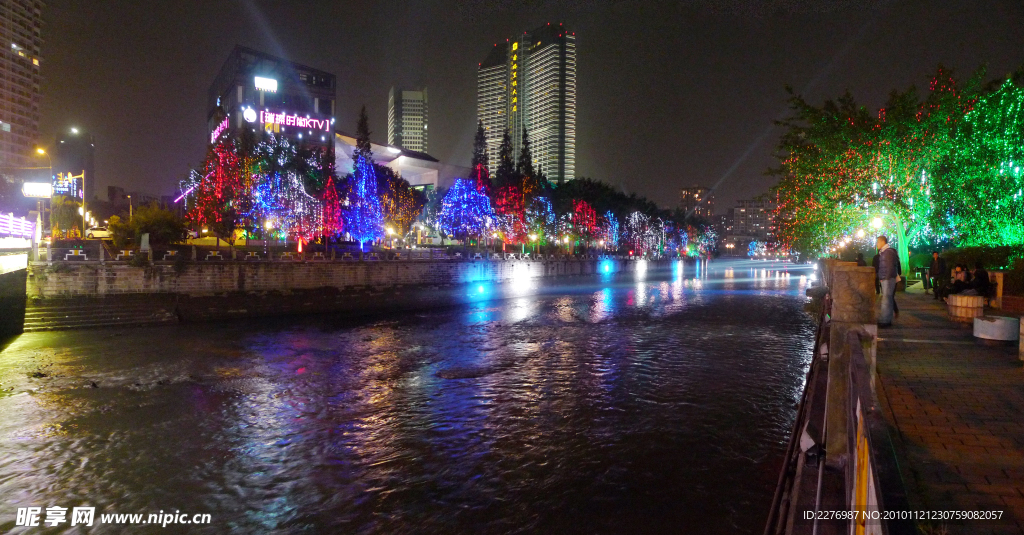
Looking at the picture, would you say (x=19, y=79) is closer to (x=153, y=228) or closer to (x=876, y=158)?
(x=153, y=228)

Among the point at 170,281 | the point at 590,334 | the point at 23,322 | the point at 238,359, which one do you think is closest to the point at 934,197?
the point at 590,334

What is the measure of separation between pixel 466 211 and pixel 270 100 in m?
58.2

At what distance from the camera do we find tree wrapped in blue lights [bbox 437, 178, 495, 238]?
61.2 metres

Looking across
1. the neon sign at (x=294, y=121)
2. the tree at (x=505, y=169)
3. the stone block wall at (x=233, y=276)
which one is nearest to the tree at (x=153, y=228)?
the stone block wall at (x=233, y=276)

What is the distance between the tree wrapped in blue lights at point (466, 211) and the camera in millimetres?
61250

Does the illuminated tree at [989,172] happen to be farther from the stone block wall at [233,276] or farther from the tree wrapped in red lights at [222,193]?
the tree wrapped in red lights at [222,193]

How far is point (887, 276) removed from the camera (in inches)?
441

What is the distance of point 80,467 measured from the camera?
27.8 ft

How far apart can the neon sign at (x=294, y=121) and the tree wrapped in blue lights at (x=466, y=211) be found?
46.3m

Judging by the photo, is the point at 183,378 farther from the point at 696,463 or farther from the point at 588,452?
the point at 696,463

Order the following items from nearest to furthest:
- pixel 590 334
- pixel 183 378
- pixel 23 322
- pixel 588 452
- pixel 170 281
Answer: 1. pixel 588 452
2. pixel 183 378
3. pixel 590 334
4. pixel 23 322
5. pixel 170 281

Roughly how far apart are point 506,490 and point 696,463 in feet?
9.31

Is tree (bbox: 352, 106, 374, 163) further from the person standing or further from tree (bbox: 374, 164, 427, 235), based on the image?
the person standing

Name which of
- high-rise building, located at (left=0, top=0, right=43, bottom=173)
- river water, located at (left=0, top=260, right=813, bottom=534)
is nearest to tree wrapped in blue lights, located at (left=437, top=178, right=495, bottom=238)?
river water, located at (left=0, top=260, right=813, bottom=534)
